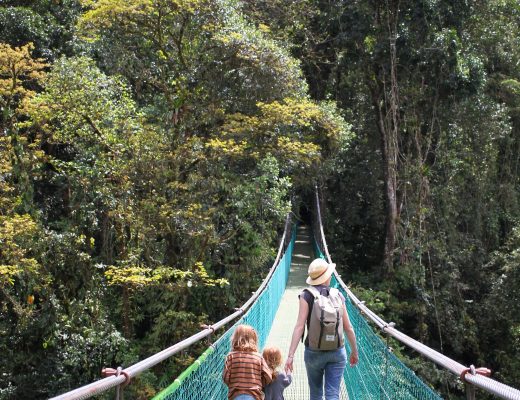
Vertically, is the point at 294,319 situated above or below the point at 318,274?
below

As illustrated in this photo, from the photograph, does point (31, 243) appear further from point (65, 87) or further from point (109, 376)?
point (109, 376)

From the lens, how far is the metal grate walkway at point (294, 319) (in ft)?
19.9

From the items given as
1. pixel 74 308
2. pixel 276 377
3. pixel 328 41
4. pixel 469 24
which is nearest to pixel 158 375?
pixel 74 308

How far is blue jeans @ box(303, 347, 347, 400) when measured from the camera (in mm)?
3414

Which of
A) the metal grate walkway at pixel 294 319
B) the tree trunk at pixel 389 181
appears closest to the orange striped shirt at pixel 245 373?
the metal grate walkway at pixel 294 319

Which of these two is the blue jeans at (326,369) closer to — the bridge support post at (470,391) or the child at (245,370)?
the child at (245,370)

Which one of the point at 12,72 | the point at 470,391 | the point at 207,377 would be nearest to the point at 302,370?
the point at 207,377

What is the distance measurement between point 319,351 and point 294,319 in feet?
18.7

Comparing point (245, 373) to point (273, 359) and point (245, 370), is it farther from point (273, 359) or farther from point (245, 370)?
point (273, 359)

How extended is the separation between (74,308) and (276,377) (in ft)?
23.8

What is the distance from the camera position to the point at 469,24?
14.5 metres

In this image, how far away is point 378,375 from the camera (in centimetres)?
385

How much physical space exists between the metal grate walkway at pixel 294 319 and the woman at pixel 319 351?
1.99 m

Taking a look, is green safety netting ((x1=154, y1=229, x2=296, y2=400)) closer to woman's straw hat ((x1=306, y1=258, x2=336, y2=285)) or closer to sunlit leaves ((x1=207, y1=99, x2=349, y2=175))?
woman's straw hat ((x1=306, y1=258, x2=336, y2=285))
